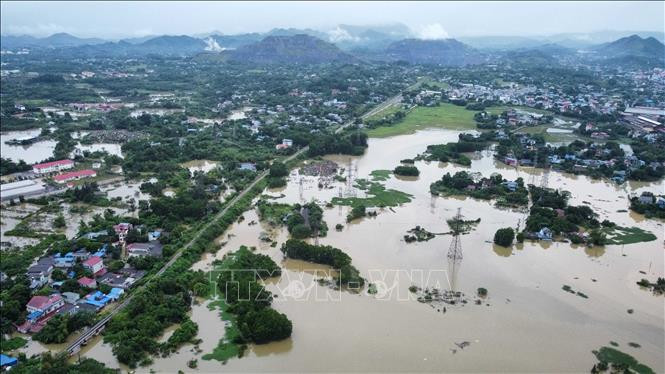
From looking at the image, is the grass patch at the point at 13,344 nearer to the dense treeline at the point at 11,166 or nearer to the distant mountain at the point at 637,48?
the dense treeline at the point at 11,166

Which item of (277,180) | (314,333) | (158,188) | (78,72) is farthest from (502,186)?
(78,72)

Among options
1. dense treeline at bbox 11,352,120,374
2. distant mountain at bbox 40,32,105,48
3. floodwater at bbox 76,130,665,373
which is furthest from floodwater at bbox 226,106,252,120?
distant mountain at bbox 40,32,105,48

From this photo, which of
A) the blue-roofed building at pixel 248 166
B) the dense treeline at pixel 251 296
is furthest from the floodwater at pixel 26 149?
the dense treeline at pixel 251 296

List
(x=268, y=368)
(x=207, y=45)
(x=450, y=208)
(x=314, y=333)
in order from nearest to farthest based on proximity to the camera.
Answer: (x=268, y=368) → (x=314, y=333) → (x=450, y=208) → (x=207, y=45)

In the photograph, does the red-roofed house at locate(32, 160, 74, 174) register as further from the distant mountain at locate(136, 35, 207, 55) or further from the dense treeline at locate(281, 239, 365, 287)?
the distant mountain at locate(136, 35, 207, 55)

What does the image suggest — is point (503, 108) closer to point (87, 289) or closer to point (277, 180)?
point (277, 180)

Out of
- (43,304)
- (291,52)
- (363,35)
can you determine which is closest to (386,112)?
(43,304)

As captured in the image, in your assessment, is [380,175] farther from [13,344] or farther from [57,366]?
[57,366]
